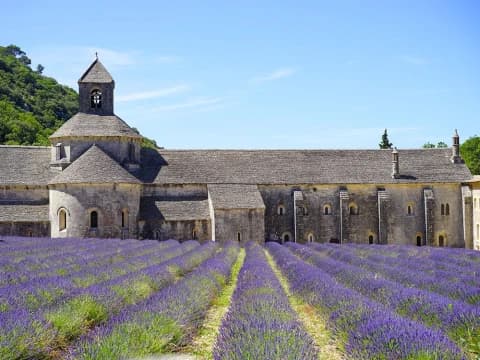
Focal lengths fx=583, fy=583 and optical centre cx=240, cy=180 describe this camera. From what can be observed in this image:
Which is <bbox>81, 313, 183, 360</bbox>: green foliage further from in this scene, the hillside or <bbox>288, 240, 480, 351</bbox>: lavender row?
the hillside

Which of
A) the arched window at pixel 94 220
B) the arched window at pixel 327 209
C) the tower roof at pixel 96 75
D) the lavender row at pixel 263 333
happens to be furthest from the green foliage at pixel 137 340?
the tower roof at pixel 96 75

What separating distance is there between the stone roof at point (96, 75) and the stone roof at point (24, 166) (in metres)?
5.43

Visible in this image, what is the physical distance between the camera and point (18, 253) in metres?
19.8

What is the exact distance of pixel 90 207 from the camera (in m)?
33.3

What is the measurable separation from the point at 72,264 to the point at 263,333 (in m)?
10.9

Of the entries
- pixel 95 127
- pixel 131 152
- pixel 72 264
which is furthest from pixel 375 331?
pixel 95 127

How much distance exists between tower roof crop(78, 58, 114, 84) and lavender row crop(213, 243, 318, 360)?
30.7 m

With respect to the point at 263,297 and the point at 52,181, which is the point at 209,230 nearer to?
the point at 52,181

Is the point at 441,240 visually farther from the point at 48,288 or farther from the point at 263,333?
the point at 263,333

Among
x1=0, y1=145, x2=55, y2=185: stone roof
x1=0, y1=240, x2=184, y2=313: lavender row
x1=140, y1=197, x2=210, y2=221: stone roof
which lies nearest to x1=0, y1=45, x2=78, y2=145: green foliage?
x1=0, y1=145, x2=55, y2=185: stone roof

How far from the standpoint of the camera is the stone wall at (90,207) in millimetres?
33312

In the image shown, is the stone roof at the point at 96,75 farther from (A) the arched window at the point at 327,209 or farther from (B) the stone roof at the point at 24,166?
(A) the arched window at the point at 327,209

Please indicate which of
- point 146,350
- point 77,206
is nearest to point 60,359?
point 146,350

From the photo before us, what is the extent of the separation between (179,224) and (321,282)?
22.8 m
